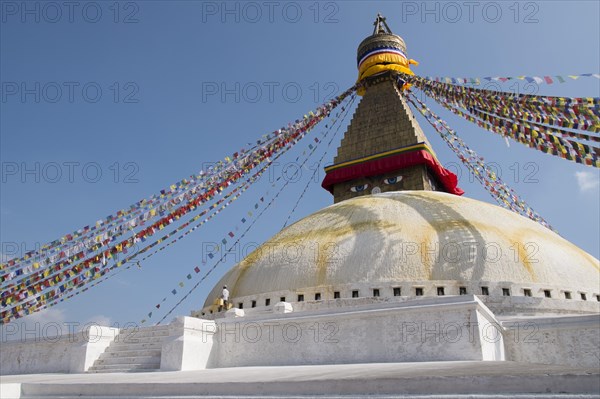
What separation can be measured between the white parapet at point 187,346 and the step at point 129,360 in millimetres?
558

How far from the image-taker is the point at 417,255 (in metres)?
11.5

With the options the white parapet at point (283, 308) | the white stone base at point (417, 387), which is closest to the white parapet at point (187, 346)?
the white parapet at point (283, 308)

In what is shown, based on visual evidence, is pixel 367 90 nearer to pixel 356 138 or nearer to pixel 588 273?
pixel 356 138

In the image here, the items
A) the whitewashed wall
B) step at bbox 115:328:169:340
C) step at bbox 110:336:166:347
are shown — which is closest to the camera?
the whitewashed wall

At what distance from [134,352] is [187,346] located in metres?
1.84

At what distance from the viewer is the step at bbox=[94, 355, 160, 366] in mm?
9641

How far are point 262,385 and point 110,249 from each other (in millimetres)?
8840

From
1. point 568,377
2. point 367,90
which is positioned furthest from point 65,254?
point 367,90

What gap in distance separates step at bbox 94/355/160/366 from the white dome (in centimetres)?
339

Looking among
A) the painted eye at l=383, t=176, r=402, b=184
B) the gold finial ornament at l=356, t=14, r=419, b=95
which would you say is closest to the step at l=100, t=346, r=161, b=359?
the painted eye at l=383, t=176, r=402, b=184

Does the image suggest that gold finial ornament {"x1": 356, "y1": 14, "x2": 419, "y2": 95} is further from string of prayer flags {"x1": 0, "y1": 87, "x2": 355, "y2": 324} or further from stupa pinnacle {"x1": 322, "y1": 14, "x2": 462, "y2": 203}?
string of prayer flags {"x1": 0, "y1": 87, "x2": 355, "y2": 324}

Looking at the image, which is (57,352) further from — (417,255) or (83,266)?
(417,255)

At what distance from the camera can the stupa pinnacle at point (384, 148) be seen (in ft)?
59.6

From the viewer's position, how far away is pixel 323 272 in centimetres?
1177
